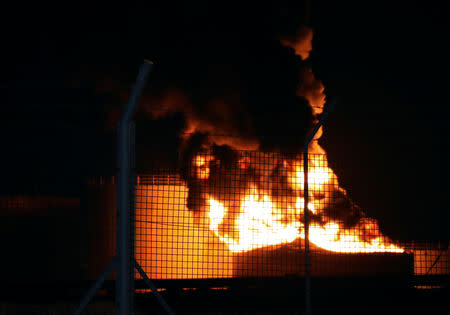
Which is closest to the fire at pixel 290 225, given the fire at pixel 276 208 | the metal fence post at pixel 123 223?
the fire at pixel 276 208

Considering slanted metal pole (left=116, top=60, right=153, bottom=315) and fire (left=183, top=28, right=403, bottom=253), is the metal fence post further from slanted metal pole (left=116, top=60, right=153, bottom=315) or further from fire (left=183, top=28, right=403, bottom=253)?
fire (left=183, top=28, right=403, bottom=253)

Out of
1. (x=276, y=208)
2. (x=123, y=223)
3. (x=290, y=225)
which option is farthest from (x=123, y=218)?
(x=290, y=225)

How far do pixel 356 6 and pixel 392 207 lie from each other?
440cm

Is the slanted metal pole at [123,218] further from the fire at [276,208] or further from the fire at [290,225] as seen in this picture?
the fire at [290,225]

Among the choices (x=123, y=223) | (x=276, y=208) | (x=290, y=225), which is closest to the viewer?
(x=123, y=223)

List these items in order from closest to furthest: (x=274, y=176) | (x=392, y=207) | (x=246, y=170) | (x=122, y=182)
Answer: (x=122, y=182), (x=246, y=170), (x=274, y=176), (x=392, y=207)

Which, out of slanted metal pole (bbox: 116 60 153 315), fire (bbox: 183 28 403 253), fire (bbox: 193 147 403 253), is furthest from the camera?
fire (bbox: 193 147 403 253)

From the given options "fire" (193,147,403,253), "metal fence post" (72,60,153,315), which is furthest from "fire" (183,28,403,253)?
"metal fence post" (72,60,153,315)

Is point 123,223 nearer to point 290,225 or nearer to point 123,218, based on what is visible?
point 123,218

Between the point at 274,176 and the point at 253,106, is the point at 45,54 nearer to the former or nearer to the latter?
the point at 253,106

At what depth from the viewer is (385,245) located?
277 inches

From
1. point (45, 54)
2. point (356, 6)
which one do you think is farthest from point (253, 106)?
point (45, 54)

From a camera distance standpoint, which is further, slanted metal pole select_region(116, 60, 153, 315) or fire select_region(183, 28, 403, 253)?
fire select_region(183, 28, 403, 253)

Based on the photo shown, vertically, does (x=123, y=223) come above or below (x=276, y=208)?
above
